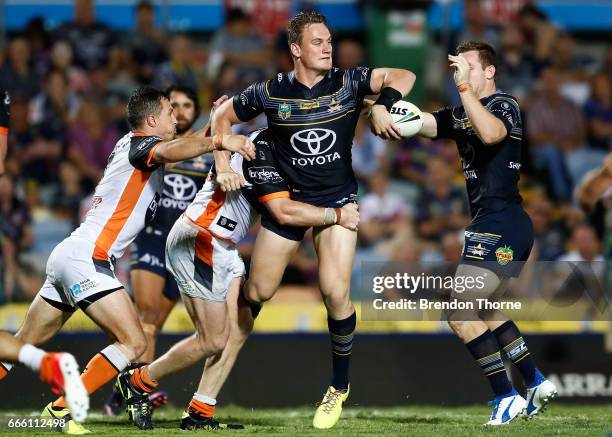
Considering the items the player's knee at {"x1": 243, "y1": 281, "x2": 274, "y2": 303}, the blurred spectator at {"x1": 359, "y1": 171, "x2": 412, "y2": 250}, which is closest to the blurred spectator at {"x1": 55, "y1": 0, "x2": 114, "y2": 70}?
the blurred spectator at {"x1": 359, "y1": 171, "x2": 412, "y2": 250}

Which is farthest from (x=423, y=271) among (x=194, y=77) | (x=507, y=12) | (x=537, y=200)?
(x=507, y=12)

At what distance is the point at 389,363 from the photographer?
415 inches

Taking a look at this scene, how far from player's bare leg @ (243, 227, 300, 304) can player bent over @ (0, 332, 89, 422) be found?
1.75m

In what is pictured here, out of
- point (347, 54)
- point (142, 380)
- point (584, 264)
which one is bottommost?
point (584, 264)

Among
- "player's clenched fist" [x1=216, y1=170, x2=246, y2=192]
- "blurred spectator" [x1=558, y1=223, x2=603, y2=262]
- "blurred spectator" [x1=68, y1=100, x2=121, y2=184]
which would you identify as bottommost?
"blurred spectator" [x1=558, y1=223, x2=603, y2=262]

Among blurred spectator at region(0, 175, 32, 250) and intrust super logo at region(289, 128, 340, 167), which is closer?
intrust super logo at region(289, 128, 340, 167)

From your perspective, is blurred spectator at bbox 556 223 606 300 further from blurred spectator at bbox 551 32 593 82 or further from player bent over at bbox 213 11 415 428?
blurred spectator at bbox 551 32 593 82

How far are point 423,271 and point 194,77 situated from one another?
5.84 metres

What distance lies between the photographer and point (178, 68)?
14422 mm

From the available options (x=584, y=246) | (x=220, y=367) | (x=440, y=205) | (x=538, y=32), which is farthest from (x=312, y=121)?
(x=538, y=32)

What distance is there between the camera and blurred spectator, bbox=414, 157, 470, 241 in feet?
44.6

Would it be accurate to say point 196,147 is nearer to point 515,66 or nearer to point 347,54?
point 347,54

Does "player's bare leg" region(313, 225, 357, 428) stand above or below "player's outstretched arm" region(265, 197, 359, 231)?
below

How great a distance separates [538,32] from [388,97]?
28.8ft
